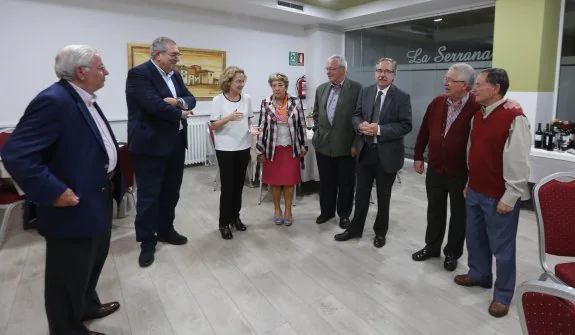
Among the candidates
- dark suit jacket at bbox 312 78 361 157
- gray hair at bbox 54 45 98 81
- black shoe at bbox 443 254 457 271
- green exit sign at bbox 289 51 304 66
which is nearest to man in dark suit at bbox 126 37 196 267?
gray hair at bbox 54 45 98 81

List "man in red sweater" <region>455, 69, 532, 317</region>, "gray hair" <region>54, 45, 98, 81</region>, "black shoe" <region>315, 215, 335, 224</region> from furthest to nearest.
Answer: "black shoe" <region>315, 215, 335, 224</region> → "man in red sweater" <region>455, 69, 532, 317</region> → "gray hair" <region>54, 45, 98, 81</region>

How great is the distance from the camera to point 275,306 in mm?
2365

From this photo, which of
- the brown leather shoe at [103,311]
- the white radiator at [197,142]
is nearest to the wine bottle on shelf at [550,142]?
the brown leather shoe at [103,311]

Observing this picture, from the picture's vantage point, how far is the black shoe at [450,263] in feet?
9.19

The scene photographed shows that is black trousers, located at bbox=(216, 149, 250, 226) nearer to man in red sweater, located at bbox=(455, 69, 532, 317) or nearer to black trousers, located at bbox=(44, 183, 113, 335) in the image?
black trousers, located at bbox=(44, 183, 113, 335)

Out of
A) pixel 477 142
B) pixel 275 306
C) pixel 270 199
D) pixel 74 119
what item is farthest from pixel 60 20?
pixel 477 142

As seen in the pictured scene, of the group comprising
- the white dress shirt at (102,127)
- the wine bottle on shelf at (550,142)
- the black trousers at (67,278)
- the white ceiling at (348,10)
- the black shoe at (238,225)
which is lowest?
the black shoe at (238,225)

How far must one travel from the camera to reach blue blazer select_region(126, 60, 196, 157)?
260 cm

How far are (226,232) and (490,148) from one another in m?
2.28

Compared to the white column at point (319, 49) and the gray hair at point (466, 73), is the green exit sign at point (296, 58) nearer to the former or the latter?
the white column at point (319, 49)

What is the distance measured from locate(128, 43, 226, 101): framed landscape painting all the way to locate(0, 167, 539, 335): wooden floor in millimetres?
3174

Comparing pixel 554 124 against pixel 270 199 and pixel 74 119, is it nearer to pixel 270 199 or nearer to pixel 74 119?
pixel 270 199

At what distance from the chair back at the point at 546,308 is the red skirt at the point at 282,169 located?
8.88 feet

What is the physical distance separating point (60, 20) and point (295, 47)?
4.18 meters
